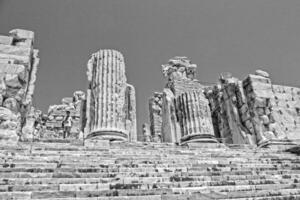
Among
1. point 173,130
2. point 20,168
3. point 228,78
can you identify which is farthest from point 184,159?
point 228,78

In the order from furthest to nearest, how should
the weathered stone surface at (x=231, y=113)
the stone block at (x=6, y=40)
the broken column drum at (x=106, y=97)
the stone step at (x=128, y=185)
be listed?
the weathered stone surface at (x=231, y=113)
the stone block at (x=6, y=40)
the broken column drum at (x=106, y=97)
the stone step at (x=128, y=185)

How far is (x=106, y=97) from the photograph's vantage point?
8.61m

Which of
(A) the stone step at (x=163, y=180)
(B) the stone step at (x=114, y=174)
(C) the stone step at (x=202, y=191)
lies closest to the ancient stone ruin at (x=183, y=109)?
(B) the stone step at (x=114, y=174)

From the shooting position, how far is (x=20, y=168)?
419 centimetres

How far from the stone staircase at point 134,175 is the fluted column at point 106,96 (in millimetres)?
2030

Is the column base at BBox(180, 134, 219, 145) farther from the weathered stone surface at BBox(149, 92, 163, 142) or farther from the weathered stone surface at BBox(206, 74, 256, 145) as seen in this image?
the weathered stone surface at BBox(149, 92, 163, 142)

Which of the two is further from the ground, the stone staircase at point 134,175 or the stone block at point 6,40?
the stone block at point 6,40

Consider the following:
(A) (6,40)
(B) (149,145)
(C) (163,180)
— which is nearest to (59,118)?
(A) (6,40)

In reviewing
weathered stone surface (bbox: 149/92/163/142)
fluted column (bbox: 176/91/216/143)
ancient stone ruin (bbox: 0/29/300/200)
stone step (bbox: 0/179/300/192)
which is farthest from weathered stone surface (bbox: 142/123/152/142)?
stone step (bbox: 0/179/300/192)

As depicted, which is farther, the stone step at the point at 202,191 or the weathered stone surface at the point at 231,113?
the weathered stone surface at the point at 231,113

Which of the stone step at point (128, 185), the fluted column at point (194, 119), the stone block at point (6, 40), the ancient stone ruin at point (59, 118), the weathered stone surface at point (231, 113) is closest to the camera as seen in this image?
the stone step at point (128, 185)

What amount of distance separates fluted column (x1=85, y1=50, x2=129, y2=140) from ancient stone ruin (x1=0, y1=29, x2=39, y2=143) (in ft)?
7.04

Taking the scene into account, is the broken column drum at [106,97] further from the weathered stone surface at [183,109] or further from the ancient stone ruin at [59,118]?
the ancient stone ruin at [59,118]

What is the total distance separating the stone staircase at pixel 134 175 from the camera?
144 inches
